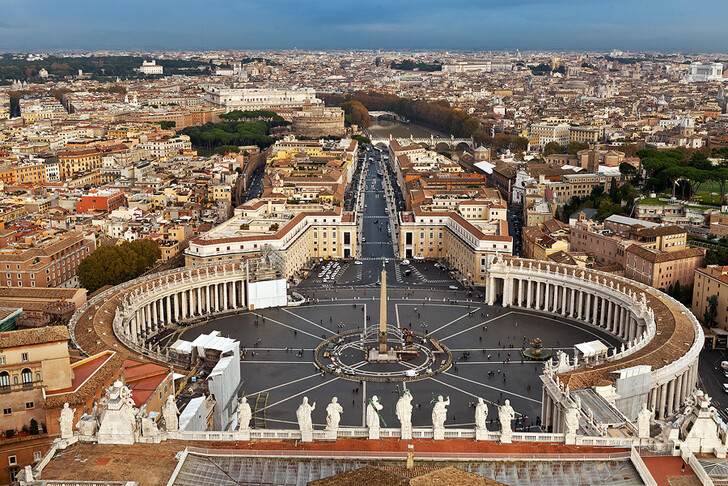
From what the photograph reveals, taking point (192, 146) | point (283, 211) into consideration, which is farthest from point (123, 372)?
point (192, 146)

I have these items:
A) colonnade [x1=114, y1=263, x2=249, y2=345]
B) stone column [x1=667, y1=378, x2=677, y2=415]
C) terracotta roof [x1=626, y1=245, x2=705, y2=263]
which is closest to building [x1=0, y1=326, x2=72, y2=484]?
colonnade [x1=114, y1=263, x2=249, y2=345]

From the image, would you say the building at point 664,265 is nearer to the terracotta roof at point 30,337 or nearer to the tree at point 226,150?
the terracotta roof at point 30,337

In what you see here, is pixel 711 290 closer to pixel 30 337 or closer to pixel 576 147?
pixel 30 337

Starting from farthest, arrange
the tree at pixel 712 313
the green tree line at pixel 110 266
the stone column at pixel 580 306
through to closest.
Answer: the green tree line at pixel 110 266
the stone column at pixel 580 306
the tree at pixel 712 313

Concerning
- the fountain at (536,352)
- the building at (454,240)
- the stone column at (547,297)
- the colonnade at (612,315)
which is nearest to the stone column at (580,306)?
the colonnade at (612,315)

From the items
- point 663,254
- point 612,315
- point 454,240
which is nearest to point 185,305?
point 454,240

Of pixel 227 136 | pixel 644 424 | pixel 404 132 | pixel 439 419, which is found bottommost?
pixel 404 132

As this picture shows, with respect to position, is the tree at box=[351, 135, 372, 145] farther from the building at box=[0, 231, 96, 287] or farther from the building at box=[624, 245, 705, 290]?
the building at box=[624, 245, 705, 290]
